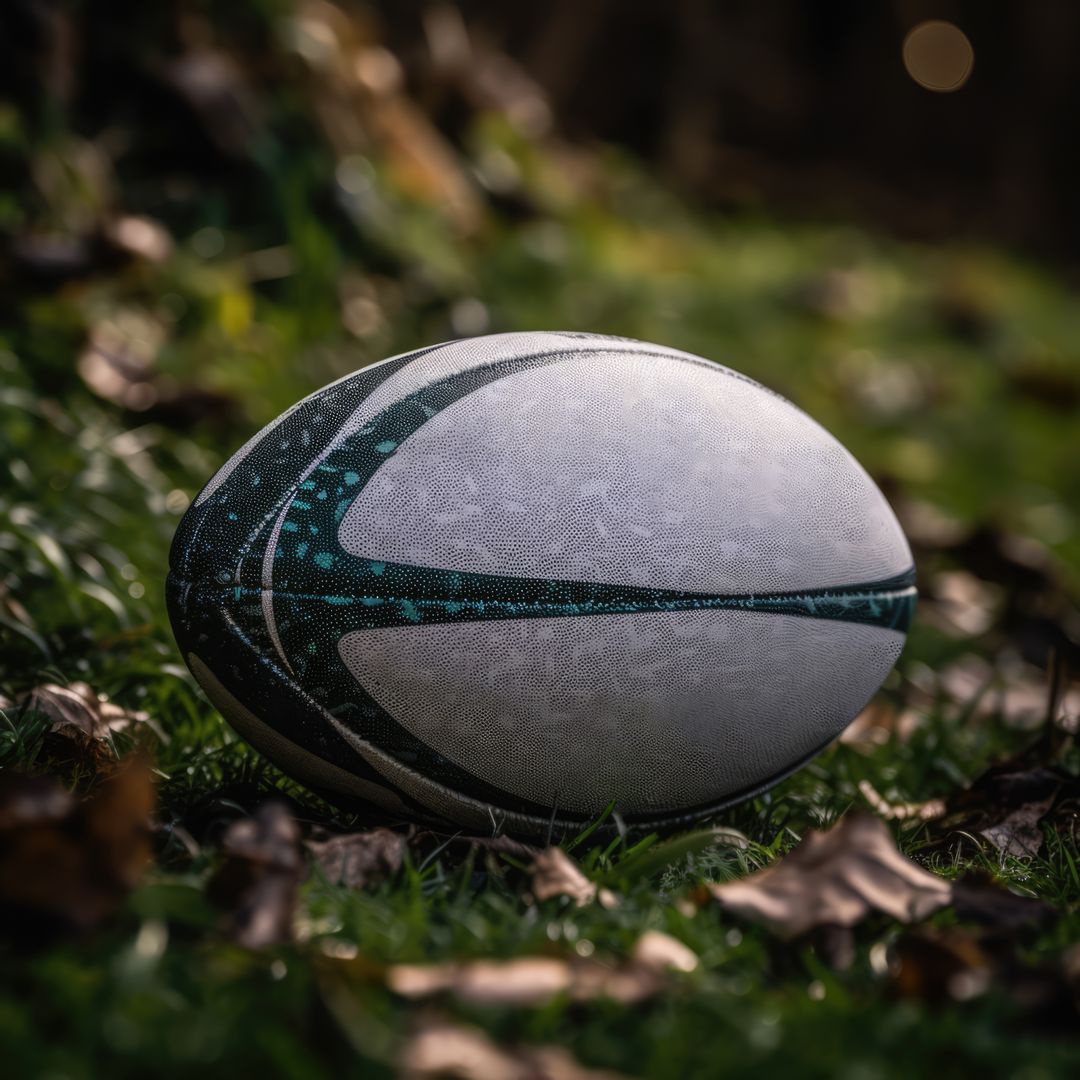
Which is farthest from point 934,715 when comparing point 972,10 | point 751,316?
point 972,10

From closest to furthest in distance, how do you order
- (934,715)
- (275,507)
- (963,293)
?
1. (275,507)
2. (934,715)
3. (963,293)

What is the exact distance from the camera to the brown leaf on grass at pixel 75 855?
4.59ft

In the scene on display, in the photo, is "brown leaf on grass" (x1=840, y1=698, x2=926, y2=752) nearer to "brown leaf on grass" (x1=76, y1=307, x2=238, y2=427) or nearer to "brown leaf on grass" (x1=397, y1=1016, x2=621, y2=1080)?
"brown leaf on grass" (x1=397, y1=1016, x2=621, y2=1080)

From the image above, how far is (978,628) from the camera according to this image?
418cm

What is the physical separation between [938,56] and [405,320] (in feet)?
36.7

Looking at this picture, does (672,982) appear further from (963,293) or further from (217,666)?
(963,293)

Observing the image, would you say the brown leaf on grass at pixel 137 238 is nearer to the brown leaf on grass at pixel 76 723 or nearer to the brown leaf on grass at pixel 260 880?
the brown leaf on grass at pixel 76 723

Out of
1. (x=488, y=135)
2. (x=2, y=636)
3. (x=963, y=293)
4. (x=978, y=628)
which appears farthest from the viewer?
(x=963, y=293)

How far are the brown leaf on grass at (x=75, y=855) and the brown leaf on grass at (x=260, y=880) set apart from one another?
0.35ft

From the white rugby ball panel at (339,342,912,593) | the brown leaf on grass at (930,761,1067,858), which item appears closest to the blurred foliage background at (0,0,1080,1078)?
the brown leaf on grass at (930,761,1067,858)

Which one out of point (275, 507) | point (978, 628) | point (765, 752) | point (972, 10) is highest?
point (972, 10)

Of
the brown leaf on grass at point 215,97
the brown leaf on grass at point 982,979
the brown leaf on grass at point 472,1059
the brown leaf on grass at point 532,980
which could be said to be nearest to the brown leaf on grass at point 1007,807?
the brown leaf on grass at point 982,979

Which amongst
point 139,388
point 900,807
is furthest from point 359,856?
point 139,388

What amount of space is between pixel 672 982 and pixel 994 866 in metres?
0.85
